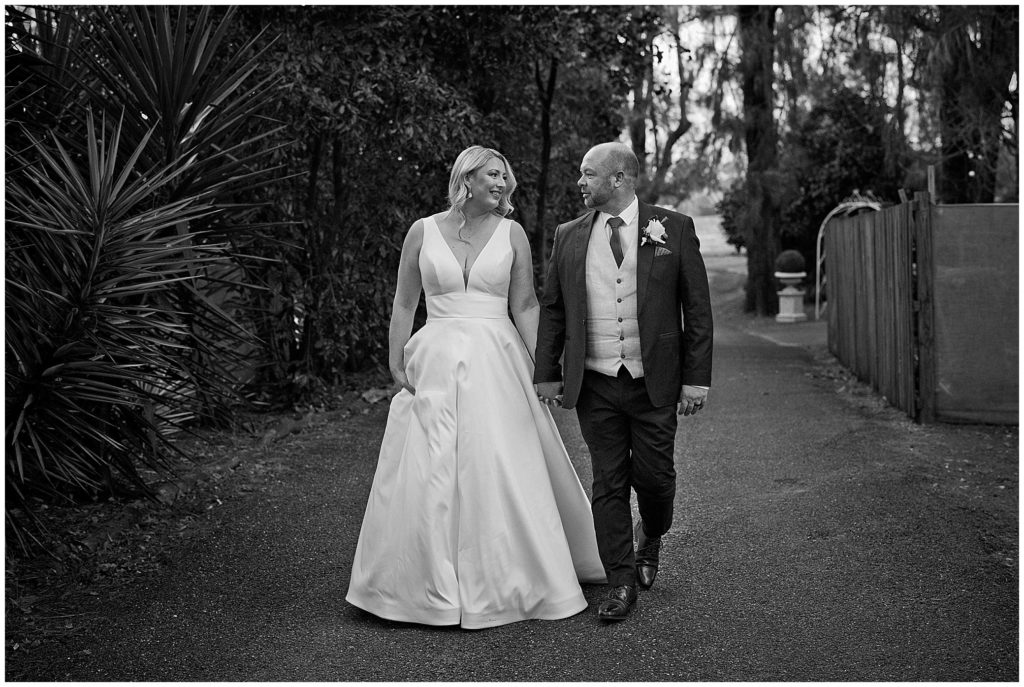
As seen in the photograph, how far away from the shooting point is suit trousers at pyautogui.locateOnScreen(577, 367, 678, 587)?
5.14m

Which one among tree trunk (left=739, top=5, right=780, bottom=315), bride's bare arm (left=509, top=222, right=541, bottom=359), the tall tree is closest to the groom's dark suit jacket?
bride's bare arm (left=509, top=222, right=541, bottom=359)

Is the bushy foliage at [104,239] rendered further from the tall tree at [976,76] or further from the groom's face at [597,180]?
the tall tree at [976,76]

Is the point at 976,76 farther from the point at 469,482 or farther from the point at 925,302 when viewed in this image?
the point at 469,482

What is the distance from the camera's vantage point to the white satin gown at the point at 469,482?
16.4 feet

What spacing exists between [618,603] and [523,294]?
150 cm

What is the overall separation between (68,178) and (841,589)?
13.9 feet

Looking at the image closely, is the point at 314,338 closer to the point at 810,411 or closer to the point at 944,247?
the point at 810,411

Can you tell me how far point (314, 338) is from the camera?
1185 cm

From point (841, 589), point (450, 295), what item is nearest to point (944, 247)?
point (841, 589)

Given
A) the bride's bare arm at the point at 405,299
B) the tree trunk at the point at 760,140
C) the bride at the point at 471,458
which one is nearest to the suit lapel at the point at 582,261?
the bride at the point at 471,458

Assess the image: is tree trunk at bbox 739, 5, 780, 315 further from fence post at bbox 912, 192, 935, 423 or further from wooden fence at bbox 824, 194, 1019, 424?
fence post at bbox 912, 192, 935, 423

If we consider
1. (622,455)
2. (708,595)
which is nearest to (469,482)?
(622,455)

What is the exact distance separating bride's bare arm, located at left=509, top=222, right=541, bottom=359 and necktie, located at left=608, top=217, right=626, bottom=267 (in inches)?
17.6

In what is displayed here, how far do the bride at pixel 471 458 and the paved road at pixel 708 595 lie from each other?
0.52 ft
